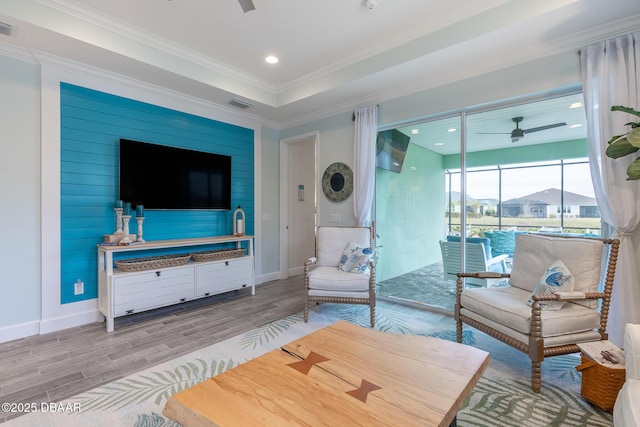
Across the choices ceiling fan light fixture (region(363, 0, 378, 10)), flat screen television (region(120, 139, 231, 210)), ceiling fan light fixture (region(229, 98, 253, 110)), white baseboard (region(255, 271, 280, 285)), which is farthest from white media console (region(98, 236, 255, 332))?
ceiling fan light fixture (region(363, 0, 378, 10))

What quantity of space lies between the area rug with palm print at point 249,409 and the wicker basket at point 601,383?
0.06 m

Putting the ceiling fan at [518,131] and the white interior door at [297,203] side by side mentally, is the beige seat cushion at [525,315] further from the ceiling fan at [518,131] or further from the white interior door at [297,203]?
the white interior door at [297,203]

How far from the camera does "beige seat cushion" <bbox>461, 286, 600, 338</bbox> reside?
2.04 meters

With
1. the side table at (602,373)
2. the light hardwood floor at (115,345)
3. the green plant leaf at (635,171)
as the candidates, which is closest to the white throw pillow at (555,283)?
the side table at (602,373)

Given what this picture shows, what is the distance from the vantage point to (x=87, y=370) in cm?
226

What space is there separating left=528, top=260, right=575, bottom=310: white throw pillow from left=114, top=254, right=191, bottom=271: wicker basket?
11.8ft

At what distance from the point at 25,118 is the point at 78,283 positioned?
1721 mm

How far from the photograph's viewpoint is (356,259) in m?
3.50

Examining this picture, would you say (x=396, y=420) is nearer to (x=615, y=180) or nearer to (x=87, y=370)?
(x=87, y=370)

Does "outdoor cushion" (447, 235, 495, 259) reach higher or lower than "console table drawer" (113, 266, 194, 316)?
higher

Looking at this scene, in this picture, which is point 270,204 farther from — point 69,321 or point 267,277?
point 69,321

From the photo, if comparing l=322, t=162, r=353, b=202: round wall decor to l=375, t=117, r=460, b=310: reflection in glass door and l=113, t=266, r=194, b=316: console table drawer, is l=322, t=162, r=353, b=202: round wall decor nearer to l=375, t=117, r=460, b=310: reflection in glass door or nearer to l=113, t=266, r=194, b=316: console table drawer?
l=375, t=117, r=460, b=310: reflection in glass door

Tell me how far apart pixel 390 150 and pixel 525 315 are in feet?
8.66

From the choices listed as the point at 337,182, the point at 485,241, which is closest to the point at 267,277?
the point at 337,182
